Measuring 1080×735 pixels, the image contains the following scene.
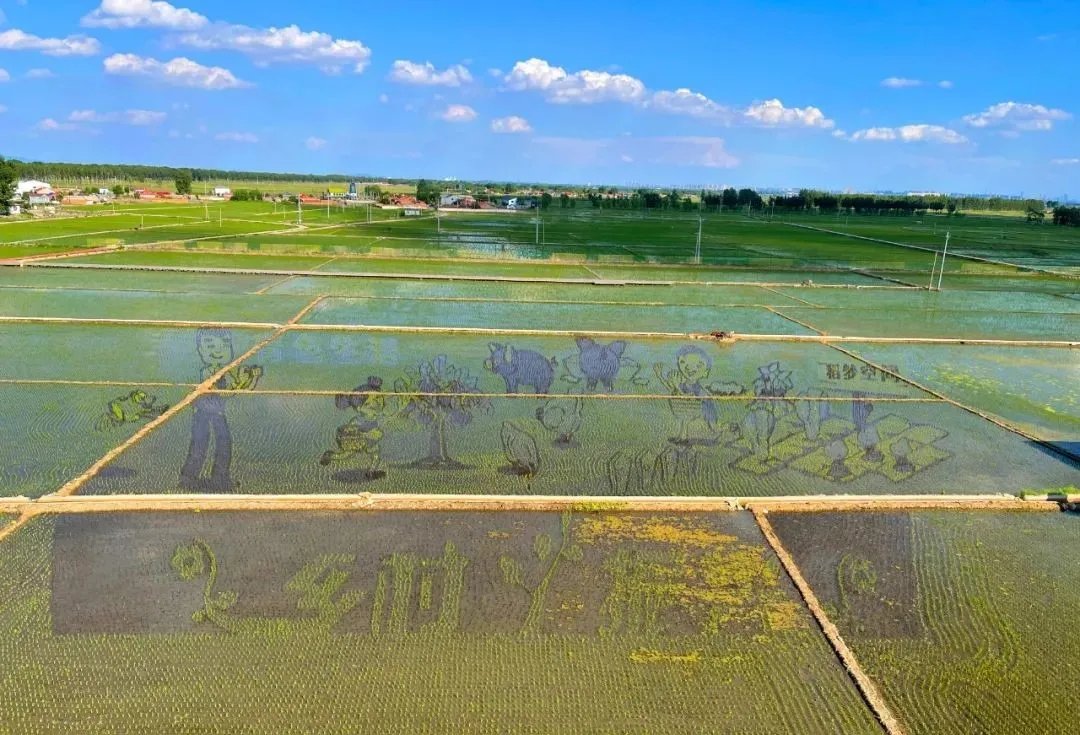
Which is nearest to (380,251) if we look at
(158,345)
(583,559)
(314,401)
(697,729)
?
(158,345)

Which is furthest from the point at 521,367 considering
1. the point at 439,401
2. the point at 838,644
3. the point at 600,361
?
the point at 838,644

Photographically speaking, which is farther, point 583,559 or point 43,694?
point 583,559

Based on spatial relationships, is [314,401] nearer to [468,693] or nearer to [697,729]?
[468,693]

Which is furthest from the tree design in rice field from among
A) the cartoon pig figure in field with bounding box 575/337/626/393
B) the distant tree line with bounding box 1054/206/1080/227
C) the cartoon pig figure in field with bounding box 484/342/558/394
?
the distant tree line with bounding box 1054/206/1080/227

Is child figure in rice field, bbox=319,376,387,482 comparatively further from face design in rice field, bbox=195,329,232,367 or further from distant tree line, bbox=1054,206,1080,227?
distant tree line, bbox=1054,206,1080,227

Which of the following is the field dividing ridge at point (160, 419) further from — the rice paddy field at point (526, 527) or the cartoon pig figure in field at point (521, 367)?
the cartoon pig figure in field at point (521, 367)

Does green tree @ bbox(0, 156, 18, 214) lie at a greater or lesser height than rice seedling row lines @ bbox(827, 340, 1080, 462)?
greater
